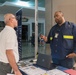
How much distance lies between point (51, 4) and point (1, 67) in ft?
6.40

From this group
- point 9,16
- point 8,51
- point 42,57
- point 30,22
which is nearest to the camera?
point 8,51

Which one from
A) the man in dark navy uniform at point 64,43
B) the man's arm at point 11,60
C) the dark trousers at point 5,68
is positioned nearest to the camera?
the man's arm at point 11,60

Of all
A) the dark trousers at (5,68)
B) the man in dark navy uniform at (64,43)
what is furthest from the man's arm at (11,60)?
the man in dark navy uniform at (64,43)

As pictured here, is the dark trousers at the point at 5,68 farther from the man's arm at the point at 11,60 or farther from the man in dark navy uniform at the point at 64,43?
the man in dark navy uniform at the point at 64,43

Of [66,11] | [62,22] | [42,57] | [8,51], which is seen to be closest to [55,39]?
[62,22]

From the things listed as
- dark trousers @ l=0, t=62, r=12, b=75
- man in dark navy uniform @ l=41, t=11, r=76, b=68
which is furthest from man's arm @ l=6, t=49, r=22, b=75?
man in dark navy uniform @ l=41, t=11, r=76, b=68

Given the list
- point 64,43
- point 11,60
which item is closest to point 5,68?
point 11,60

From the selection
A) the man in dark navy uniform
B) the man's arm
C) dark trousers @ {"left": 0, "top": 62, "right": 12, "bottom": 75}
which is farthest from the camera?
the man in dark navy uniform

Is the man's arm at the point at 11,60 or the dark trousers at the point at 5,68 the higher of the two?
the man's arm at the point at 11,60

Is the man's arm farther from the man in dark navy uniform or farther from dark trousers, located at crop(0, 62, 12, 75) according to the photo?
the man in dark navy uniform

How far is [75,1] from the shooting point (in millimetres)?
2682

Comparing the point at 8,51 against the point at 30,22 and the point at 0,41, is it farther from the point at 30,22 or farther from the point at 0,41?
the point at 30,22

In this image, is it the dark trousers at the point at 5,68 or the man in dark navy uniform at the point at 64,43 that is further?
the man in dark navy uniform at the point at 64,43

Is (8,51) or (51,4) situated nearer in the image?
Result: (8,51)
